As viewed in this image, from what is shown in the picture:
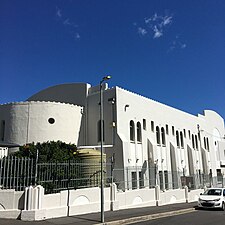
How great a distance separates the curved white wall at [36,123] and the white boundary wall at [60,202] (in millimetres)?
9532

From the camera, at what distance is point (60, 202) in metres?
13.1

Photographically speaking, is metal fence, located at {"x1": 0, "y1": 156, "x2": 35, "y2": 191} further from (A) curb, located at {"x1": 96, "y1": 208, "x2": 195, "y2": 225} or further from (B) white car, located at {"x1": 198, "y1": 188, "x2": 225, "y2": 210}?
(B) white car, located at {"x1": 198, "y1": 188, "x2": 225, "y2": 210}

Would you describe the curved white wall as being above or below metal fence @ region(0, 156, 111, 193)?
above

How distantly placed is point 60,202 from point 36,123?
11919mm

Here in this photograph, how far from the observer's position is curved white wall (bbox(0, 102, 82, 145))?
23.5 m

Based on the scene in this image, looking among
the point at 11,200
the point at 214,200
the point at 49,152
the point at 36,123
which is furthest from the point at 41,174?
the point at 214,200

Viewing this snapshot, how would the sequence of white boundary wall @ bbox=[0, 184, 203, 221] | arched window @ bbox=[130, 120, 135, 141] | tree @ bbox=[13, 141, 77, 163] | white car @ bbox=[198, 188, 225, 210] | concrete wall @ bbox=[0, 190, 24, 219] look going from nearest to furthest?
white boundary wall @ bbox=[0, 184, 203, 221] → concrete wall @ bbox=[0, 190, 24, 219] → white car @ bbox=[198, 188, 225, 210] → tree @ bbox=[13, 141, 77, 163] → arched window @ bbox=[130, 120, 135, 141]

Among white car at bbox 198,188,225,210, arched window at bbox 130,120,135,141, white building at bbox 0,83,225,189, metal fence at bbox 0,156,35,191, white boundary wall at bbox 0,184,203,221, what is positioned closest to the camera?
white boundary wall at bbox 0,184,203,221

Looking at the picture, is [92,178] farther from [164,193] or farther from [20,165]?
[164,193]

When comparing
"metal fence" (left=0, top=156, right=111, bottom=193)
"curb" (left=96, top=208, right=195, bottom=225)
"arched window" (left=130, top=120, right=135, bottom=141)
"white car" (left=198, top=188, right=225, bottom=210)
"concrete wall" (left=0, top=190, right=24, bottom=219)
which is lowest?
"curb" (left=96, top=208, right=195, bottom=225)

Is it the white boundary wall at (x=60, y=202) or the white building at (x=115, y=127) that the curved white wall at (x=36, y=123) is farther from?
the white boundary wall at (x=60, y=202)

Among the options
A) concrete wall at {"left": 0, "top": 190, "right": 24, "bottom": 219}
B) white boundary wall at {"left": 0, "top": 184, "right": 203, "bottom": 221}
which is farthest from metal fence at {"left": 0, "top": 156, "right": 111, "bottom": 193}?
white boundary wall at {"left": 0, "top": 184, "right": 203, "bottom": 221}

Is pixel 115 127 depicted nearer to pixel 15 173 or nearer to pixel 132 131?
pixel 132 131

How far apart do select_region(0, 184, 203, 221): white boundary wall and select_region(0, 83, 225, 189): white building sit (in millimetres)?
2331
